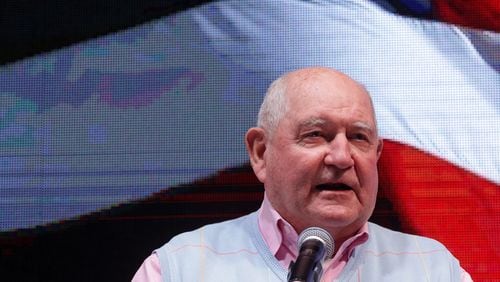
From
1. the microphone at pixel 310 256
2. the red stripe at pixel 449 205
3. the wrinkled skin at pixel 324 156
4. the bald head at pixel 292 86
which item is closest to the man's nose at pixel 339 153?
the wrinkled skin at pixel 324 156

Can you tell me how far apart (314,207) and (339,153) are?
142 millimetres

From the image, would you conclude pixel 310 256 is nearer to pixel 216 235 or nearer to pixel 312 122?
pixel 312 122

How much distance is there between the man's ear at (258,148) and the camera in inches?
86.3

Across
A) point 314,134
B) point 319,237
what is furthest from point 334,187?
point 319,237

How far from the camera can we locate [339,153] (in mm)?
1969

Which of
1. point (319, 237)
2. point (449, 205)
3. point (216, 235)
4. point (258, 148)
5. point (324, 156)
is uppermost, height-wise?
point (319, 237)

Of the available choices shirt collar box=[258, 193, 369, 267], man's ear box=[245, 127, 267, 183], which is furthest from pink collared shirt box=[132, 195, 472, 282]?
man's ear box=[245, 127, 267, 183]

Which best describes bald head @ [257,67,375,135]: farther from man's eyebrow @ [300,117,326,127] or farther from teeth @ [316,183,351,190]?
teeth @ [316,183,351,190]

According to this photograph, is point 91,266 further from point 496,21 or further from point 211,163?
point 496,21

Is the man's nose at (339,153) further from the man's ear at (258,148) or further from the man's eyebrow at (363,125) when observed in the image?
the man's ear at (258,148)

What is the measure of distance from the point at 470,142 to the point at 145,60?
1.10 metres

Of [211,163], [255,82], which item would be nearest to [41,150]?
[211,163]

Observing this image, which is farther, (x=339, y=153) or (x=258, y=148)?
(x=258, y=148)

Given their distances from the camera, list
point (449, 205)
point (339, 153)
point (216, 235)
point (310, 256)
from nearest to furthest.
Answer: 1. point (310, 256)
2. point (339, 153)
3. point (216, 235)
4. point (449, 205)
